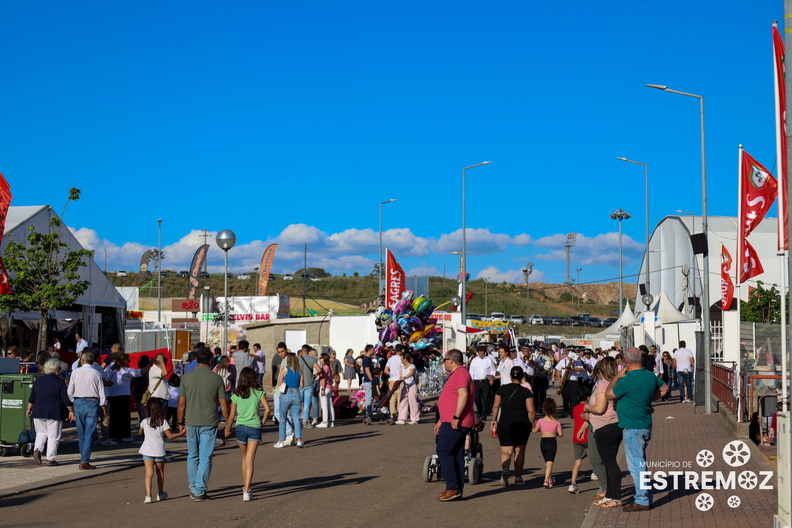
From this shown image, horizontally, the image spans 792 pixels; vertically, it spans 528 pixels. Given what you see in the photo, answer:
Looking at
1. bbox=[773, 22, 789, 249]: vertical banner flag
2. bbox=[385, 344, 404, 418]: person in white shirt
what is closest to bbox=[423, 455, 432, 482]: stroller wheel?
bbox=[773, 22, 789, 249]: vertical banner flag

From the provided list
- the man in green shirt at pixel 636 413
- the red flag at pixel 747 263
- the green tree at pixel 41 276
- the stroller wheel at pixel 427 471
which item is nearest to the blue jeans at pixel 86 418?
the stroller wheel at pixel 427 471

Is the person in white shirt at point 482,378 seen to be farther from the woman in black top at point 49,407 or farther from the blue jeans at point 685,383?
the blue jeans at point 685,383

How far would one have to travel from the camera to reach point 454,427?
9719 millimetres

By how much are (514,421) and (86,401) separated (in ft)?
20.0

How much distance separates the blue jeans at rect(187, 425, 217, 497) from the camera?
9664 millimetres

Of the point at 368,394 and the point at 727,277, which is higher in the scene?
the point at 727,277

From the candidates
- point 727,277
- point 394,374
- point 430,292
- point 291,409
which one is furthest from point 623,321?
point 430,292

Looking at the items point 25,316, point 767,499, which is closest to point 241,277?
point 25,316

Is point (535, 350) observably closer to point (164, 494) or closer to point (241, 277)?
point (164, 494)

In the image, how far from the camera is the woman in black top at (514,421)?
10.9 meters

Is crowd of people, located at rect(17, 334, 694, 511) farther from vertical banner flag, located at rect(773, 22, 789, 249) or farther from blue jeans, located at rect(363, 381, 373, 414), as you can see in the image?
blue jeans, located at rect(363, 381, 373, 414)

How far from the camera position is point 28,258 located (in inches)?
882

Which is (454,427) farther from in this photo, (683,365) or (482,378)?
(683,365)

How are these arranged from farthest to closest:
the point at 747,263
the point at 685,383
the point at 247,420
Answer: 1. the point at 685,383
2. the point at 747,263
3. the point at 247,420
